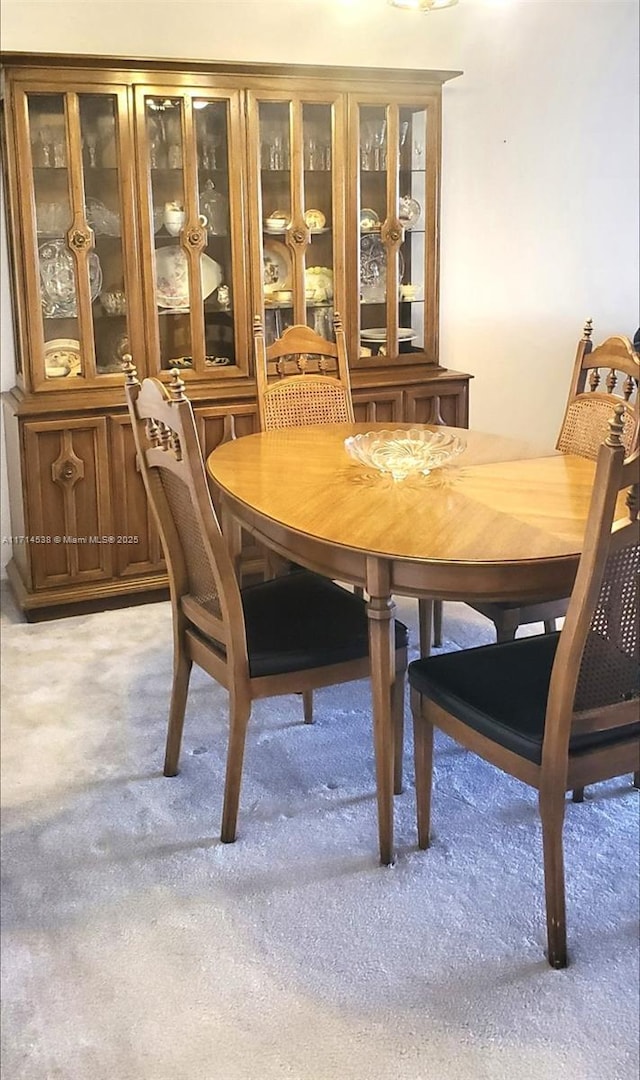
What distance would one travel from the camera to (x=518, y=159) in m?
4.39

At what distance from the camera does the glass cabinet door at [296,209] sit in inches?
144

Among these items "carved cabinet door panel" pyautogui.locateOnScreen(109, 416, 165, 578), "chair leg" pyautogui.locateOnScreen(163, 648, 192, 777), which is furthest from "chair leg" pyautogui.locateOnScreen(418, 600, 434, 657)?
"carved cabinet door panel" pyautogui.locateOnScreen(109, 416, 165, 578)

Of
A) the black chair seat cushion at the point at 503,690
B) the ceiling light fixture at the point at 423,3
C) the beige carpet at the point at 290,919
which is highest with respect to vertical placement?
the ceiling light fixture at the point at 423,3

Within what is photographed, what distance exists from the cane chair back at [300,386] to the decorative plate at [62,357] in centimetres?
69

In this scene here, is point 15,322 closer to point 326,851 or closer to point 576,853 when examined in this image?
point 326,851

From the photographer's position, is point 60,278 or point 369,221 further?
point 369,221

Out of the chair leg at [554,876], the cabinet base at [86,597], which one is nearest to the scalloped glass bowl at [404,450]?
the chair leg at [554,876]

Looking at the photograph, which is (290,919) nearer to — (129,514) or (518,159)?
(129,514)

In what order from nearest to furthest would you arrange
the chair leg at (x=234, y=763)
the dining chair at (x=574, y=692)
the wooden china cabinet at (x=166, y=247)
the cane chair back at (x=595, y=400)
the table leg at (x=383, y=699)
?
the dining chair at (x=574, y=692)
the table leg at (x=383, y=699)
the chair leg at (x=234, y=763)
the cane chair back at (x=595, y=400)
the wooden china cabinet at (x=166, y=247)

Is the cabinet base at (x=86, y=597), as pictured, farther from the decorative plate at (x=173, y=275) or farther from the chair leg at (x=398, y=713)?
the chair leg at (x=398, y=713)

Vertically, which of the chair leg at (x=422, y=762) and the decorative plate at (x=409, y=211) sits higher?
the decorative plate at (x=409, y=211)

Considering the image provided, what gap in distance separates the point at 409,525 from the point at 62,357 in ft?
6.37

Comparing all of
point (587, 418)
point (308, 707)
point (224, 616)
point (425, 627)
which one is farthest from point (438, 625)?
point (224, 616)

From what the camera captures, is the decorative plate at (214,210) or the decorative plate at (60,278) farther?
the decorative plate at (214,210)
